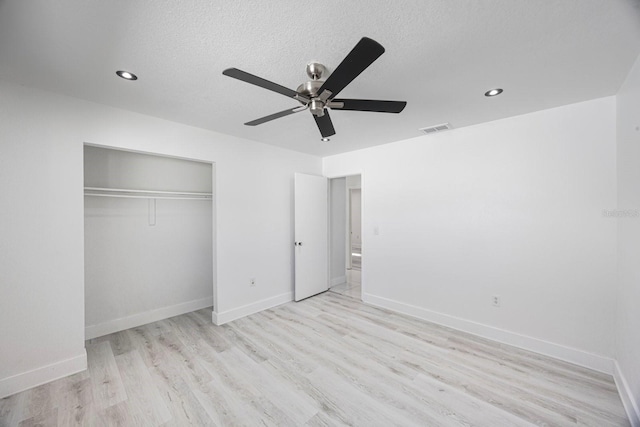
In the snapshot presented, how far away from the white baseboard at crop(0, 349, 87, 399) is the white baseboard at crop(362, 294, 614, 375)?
3470mm

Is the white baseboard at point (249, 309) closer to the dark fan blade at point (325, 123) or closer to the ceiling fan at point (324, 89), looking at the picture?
the dark fan blade at point (325, 123)

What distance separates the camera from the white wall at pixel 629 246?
5.63 feet

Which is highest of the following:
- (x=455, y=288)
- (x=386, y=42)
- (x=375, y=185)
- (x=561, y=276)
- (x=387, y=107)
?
(x=386, y=42)

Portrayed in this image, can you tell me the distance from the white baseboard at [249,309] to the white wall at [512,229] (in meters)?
1.53

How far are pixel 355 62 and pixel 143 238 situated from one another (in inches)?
132

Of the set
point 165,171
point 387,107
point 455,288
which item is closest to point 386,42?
point 387,107

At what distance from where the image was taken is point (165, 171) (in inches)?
136

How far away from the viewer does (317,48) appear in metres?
1.59

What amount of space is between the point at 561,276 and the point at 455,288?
1.00 meters

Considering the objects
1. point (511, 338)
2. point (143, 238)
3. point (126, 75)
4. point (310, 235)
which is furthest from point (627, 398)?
point (143, 238)

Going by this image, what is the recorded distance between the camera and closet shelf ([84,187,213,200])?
2793 mm

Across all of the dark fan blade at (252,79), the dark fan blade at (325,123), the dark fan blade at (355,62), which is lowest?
the dark fan blade at (325,123)

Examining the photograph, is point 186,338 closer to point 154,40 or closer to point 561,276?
point 154,40

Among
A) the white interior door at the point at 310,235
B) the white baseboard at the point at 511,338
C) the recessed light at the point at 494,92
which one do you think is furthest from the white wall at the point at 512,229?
the white interior door at the point at 310,235
